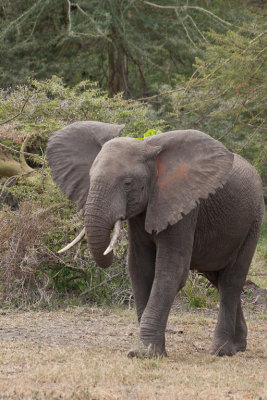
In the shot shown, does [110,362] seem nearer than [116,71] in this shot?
Yes

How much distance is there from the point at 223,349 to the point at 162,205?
192 centimetres

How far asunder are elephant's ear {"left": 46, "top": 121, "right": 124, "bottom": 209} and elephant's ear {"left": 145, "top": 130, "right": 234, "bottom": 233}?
1.90 ft

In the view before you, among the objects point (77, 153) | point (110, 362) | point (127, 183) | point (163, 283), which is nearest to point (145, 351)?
point (110, 362)

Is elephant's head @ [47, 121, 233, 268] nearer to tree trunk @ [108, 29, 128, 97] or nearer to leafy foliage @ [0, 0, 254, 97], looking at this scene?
leafy foliage @ [0, 0, 254, 97]

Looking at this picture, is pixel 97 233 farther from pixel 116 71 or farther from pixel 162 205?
pixel 116 71

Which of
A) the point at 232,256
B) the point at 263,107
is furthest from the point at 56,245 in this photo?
the point at 263,107

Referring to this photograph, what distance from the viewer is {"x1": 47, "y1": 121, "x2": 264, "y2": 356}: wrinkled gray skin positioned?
225 inches

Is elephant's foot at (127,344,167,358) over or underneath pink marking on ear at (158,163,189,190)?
underneath

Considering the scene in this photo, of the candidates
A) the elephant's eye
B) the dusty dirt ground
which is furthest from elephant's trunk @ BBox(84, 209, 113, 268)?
the dusty dirt ground

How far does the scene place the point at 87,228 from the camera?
5492 millimetres

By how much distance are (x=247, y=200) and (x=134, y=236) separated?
1361 mm

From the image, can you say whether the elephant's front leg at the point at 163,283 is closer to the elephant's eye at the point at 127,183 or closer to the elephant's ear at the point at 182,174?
the elephant's ear at the point at 182,174

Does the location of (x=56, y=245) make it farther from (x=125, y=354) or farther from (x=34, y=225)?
(x=125, y=354)

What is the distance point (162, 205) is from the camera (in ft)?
19.5
